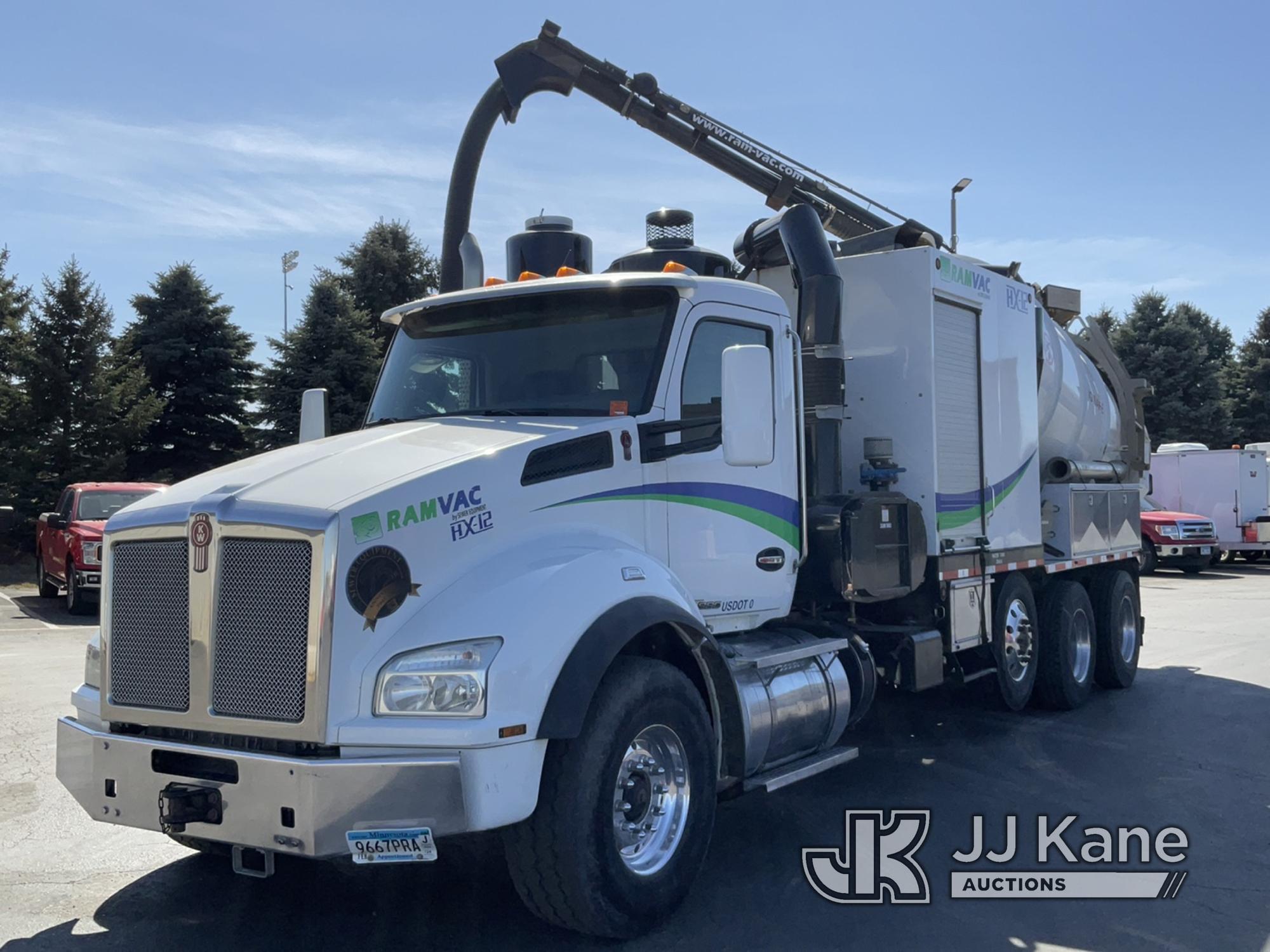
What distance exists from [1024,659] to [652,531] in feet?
16.6

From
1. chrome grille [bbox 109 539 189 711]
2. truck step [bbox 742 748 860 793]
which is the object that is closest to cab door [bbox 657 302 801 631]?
truck step [bbox 742 748 860 793]

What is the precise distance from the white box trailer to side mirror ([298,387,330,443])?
25.4 metres

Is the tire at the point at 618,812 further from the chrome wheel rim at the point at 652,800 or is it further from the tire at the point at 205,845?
the tire at the point at 205,845

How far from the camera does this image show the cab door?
5.26 m

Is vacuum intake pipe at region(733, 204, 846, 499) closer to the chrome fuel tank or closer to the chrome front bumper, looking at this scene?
the chrome fuel tank

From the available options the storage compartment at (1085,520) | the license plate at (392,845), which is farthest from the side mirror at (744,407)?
the storage compartment at (1085,520)

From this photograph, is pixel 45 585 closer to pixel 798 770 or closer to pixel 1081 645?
pixel 1081 645

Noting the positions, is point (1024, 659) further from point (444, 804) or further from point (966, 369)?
point (444, 804)

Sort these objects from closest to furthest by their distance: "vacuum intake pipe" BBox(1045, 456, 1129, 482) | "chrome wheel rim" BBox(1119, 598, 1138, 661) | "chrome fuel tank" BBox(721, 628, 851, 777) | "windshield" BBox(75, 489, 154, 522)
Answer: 1. "chrome fuel tank" BBox(721, 628, 851, 777)
2. "vacuum intake pipe" BBox(1045, 456, 1129, 482)
3. "chrome wheel rim" BBox(1119, 598, 1138, 661)
4. "windshield" BBox(75, 489, 154, 522)

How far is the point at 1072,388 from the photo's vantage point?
10.1 meters

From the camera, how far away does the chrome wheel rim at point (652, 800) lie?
4.45m

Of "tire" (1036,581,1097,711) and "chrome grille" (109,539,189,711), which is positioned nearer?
"chrome grille" (109,539,189,711)

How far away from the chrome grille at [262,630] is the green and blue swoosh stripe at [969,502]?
185 inches

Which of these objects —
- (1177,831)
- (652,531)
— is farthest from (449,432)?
(1177,831)
